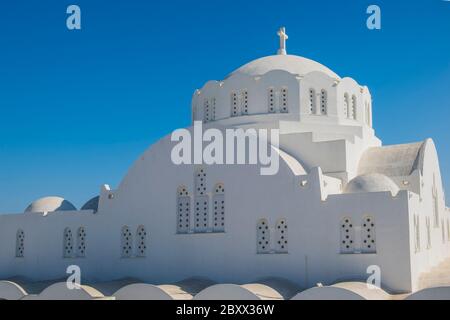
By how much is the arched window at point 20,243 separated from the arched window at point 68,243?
2307mm

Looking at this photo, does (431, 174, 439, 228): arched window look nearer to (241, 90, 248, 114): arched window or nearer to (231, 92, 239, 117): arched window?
(241, 90, 248, 114): arched window

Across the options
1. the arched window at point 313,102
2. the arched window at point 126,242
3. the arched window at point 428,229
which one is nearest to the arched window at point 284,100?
the arched window at point 313,102

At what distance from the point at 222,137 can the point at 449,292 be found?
8.98 m

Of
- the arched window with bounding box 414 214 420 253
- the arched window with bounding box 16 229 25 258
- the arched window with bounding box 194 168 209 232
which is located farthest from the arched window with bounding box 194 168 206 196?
the arched window with bounding box 16 229 25 258

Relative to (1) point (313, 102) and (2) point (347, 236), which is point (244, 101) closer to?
(1) point (313, 102)

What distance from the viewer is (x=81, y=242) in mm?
23266

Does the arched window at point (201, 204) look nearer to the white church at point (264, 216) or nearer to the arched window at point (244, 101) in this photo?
the white church at point (264, 216)

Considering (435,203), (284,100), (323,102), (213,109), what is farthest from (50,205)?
(435,203)

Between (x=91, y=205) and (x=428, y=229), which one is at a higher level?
(x=91, y=205)

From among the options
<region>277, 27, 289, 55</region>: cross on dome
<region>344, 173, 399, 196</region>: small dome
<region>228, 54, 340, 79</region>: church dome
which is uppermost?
<region>277, 27, 289, 55</region>: cross on dome

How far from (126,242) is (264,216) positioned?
6035 mm

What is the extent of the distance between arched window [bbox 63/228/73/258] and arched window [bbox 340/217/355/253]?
37.2 feet

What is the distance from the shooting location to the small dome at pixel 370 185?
18.1m

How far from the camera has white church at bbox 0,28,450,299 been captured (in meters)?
17.6
